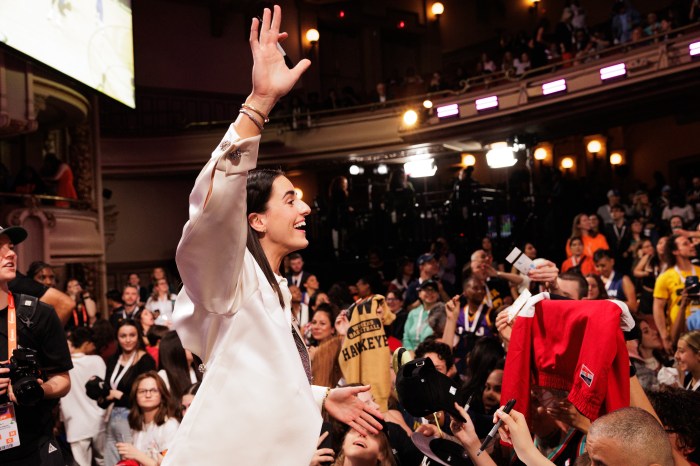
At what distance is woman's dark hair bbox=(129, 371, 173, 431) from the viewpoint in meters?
5.00

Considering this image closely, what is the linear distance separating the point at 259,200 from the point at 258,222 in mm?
67

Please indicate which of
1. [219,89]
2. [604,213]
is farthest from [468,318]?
[219,89]

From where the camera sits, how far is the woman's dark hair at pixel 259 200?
7.06 ft

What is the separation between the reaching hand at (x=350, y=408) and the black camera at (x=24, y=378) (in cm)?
144

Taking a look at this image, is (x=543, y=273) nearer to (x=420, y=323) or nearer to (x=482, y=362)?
(x=482, y=362)

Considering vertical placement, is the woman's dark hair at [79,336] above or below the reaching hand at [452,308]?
below

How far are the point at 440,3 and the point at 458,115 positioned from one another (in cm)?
809

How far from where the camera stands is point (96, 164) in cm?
1388

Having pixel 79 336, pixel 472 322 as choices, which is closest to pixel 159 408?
pixel 79 336

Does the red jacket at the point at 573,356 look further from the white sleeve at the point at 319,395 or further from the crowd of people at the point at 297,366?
the white sleeve at the point at 319,395

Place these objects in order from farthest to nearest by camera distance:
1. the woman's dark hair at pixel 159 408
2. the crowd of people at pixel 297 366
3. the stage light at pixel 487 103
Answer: the stage light at pixel 487 103 < the woman's dark hair at pixel 159 408 < the crowd of people at pixel 297 366

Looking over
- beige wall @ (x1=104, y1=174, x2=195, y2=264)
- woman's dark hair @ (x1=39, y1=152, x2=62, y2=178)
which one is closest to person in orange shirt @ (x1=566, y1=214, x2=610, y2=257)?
woman's dark hair @ (x1=39, y1=152, x2=62, y2=178)

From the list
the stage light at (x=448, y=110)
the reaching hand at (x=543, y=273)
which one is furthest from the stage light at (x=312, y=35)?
the reaching hand at (x=543, y=273)

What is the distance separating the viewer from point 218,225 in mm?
1764
